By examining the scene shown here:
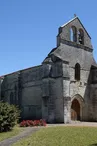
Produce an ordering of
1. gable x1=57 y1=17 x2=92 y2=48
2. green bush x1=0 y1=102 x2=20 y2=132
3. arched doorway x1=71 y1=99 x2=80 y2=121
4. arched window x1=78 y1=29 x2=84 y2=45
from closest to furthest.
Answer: green bush x1=0 y1=102 x2=20 y2=132 < gable x1=57 y1=17 x2=92 y2=48 < arched doorway x1=71 y1=99 x2=80 y2=121 < arched window x1=78 y1=29 x2=84 y2=45

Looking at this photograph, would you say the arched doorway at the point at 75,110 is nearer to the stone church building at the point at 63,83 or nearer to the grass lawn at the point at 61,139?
the stone church building at the point at 63,83

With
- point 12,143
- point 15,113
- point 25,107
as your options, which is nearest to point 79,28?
point 25,107

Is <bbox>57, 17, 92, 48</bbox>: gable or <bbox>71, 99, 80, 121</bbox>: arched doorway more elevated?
<bbox>57, 17, 92, 48</bbox>: gable

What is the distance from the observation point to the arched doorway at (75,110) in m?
28.9

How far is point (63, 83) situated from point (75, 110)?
14.5 ft

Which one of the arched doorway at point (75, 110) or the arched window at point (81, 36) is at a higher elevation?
the arched window at point (81, 36)

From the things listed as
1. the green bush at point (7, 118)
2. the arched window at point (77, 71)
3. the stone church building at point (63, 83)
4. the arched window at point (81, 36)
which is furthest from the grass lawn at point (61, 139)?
the arched window at point (81, 36)

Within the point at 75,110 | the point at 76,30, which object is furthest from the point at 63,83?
the point at 76,30

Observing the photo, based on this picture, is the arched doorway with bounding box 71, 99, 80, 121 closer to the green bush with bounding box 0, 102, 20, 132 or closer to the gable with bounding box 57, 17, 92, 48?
the gable with bounding box 57, 17, 92, 48

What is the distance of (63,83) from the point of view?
26.5 metres

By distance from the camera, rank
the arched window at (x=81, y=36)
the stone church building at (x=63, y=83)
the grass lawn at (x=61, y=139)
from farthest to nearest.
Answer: the arched window at (x=81, y=36)
the stone church building at (x=63, y=83)
the grass lawn at (x=61, y=139)

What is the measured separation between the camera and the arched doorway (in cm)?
2887

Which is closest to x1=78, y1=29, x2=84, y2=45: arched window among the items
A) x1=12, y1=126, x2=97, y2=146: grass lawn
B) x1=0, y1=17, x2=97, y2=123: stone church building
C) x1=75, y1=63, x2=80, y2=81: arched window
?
x1=0, y1=17, x2=97, y2=123: stone church building

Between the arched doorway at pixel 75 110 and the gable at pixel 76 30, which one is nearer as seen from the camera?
the gable at pixel 76 30
